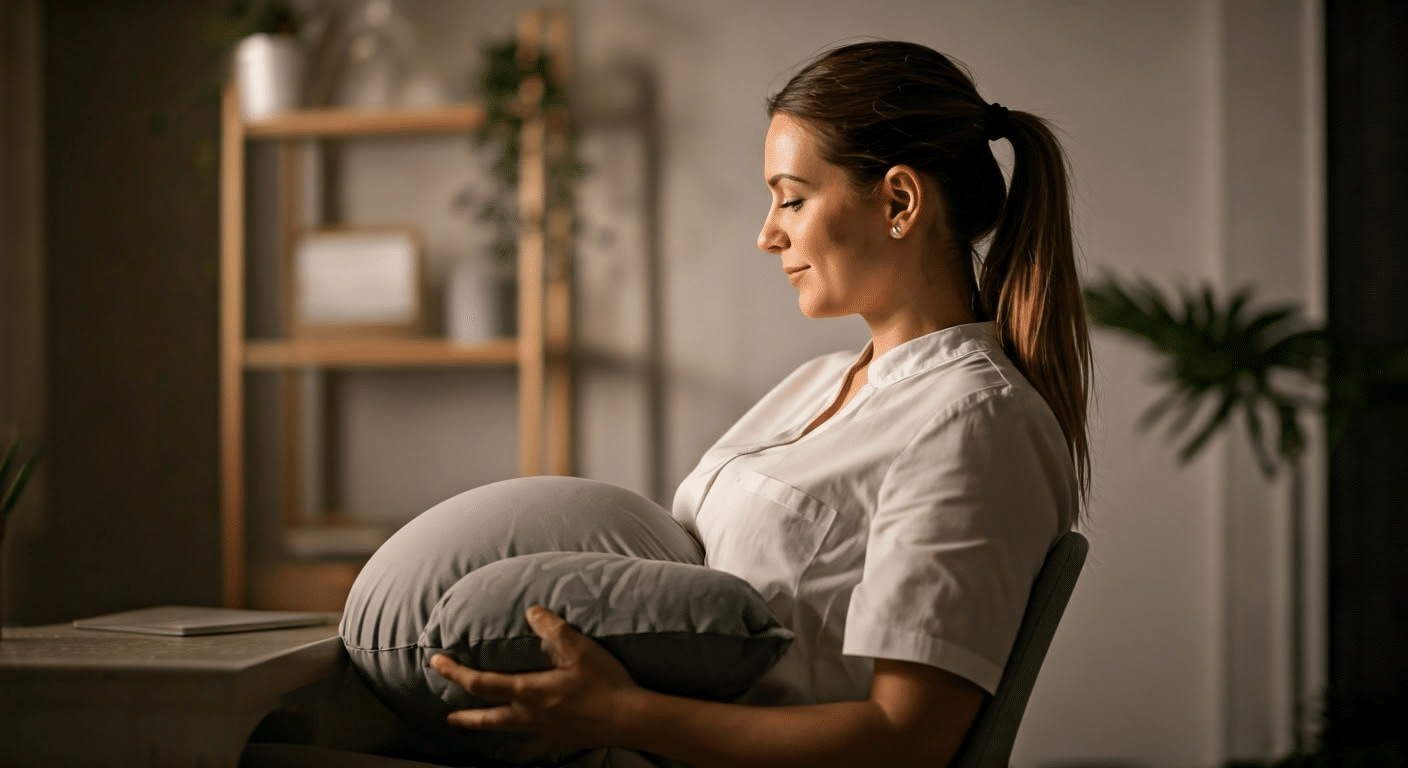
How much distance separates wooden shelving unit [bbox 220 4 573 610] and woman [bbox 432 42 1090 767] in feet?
5.42

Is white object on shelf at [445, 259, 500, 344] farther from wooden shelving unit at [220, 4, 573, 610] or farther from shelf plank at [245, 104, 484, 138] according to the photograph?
shelf plank at [245, 104, 484, 138]

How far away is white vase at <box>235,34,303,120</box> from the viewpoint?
298 centimetres

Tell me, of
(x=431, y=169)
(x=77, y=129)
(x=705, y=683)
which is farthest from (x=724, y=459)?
(x=77, y=129)

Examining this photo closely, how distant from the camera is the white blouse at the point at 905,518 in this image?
0.92 metres

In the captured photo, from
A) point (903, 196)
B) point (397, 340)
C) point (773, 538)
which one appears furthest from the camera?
point (397, 340)

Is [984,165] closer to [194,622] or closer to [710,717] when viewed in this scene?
[710,717]

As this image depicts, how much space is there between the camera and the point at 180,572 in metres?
3.25

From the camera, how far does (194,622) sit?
1028mm

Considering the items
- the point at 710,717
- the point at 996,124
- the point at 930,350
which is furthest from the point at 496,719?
the point at 996,124

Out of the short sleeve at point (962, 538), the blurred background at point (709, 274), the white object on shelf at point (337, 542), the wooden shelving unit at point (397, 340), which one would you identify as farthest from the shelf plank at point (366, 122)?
the short sleeve at point (962, 538)

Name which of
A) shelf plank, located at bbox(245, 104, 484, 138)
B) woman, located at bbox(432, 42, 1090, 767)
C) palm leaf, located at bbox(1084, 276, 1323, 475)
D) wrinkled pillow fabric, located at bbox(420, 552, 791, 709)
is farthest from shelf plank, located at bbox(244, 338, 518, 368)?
wrinkled pillow fabric, located at bbox(420, 552, 791, 709)

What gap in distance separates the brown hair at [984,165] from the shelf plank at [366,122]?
1909 millimetres

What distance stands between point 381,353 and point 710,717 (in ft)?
7.21

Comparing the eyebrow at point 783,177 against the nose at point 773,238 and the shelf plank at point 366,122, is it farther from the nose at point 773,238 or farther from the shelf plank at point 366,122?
the shelf plank at point 366,122
